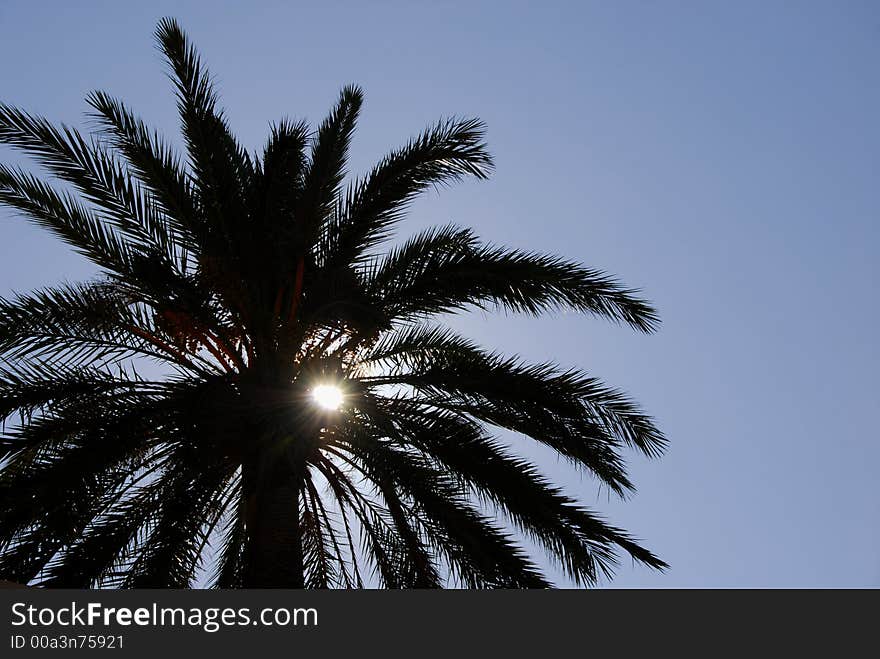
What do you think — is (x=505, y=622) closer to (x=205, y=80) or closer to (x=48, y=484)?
(x=48, y=484)

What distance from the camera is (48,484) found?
7332 mm

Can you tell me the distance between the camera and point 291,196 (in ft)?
30.8

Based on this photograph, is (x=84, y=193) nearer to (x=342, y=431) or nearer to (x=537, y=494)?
(x=342, y=431)

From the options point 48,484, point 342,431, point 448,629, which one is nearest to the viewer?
point 448,629

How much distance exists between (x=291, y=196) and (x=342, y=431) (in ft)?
8.34

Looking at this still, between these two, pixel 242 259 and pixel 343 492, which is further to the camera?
pixel 343 492

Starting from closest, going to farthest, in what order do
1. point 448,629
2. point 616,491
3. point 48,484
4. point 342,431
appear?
point 448,629, point 48,484, point 342,431, point 616,491

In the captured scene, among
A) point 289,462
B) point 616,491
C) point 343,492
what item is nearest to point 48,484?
point 289,462

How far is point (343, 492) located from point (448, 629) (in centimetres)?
579

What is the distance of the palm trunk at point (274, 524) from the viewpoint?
828 cm

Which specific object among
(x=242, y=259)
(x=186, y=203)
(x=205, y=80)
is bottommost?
(x=242, y=259)

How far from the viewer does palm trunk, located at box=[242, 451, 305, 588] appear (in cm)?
828

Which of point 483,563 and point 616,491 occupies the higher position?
point 616,491

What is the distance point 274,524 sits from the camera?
336 inches
